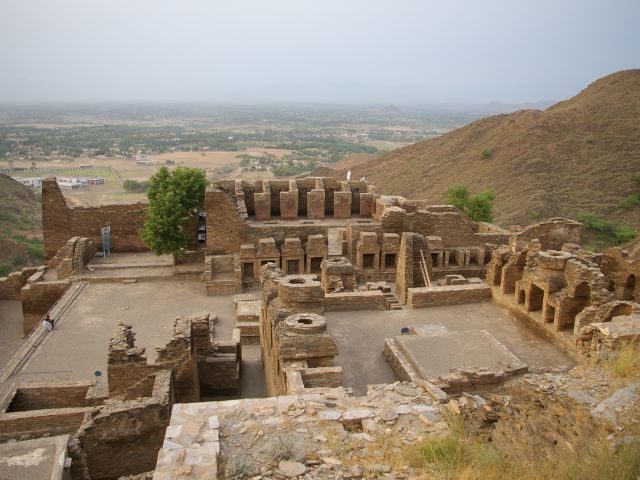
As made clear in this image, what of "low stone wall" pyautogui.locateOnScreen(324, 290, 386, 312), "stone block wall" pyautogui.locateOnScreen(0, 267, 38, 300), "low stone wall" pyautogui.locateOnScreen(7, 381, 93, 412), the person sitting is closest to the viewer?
"low stone wall" pyautogui.locateOnScreen(7, 381, 93, 412)

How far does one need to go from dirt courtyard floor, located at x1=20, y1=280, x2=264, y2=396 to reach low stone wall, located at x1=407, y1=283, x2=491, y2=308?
5356mm

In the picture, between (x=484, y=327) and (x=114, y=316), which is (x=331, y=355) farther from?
(x=114, y=316)

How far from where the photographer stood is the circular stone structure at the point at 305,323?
468 inches

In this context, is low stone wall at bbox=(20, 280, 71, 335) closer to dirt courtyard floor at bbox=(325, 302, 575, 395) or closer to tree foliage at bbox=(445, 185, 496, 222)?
dirt courtyard floor at bbox=(325, 302, 575, 395)

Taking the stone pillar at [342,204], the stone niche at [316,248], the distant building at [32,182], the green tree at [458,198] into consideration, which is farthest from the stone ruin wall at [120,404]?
the distant building at [32,182]

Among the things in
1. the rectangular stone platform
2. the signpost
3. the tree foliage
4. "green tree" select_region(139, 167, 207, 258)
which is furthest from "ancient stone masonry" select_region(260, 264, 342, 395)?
the tree foliage

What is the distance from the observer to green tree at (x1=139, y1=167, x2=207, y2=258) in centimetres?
2373

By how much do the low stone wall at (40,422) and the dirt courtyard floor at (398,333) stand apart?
629 cm

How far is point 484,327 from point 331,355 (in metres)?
5.75

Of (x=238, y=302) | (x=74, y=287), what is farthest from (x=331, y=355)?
(x=74, y=287)

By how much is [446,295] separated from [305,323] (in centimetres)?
648

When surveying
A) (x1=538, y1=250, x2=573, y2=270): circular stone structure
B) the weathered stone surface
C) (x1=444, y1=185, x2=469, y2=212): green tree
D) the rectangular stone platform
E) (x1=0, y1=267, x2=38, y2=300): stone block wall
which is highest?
(x1=538, y1=250, x2=573, y2=270): circular stone structure

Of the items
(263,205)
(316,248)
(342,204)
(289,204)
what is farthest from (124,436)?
(342,204)

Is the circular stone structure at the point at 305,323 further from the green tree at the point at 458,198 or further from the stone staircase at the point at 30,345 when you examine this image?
A: the green tree at the point at 458,198
